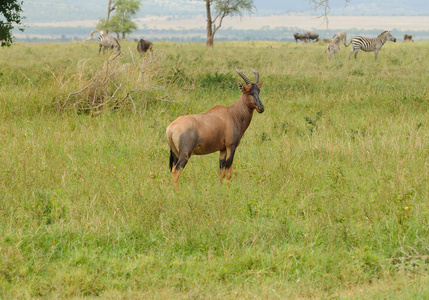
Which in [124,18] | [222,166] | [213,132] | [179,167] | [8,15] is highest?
[124,18]

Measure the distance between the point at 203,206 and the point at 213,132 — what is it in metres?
1.16

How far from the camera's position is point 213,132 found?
6.83m

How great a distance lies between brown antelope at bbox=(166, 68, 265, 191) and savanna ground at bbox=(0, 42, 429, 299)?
1.25 ft

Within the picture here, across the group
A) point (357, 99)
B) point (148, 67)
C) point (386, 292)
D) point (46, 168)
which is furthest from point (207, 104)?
point (386, 292)

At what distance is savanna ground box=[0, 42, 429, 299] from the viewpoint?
4.63m

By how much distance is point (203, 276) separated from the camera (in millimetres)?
4672

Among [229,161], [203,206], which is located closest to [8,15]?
[229,161]

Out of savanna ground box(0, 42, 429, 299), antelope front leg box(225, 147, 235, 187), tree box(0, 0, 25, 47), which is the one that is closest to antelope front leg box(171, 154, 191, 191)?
savanna ground box(0, 42, 429, 299)

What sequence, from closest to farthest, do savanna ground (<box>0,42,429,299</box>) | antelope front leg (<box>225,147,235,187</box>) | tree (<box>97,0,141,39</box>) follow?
savanna ground (<box>0,42,429,299</box>), antelope front leg (<box>225,147,235,187</box>), tree (<box>97,0,141,39</box>)

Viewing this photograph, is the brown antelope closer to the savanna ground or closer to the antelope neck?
the antelope neck

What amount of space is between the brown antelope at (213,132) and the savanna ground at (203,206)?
38cm

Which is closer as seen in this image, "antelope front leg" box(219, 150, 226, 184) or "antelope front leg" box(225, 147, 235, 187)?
"antelope front leg" box(225, 147, 235, 187)

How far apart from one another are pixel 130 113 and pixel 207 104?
1953 mm

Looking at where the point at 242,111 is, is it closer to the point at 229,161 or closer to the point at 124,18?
the point at 229,161
